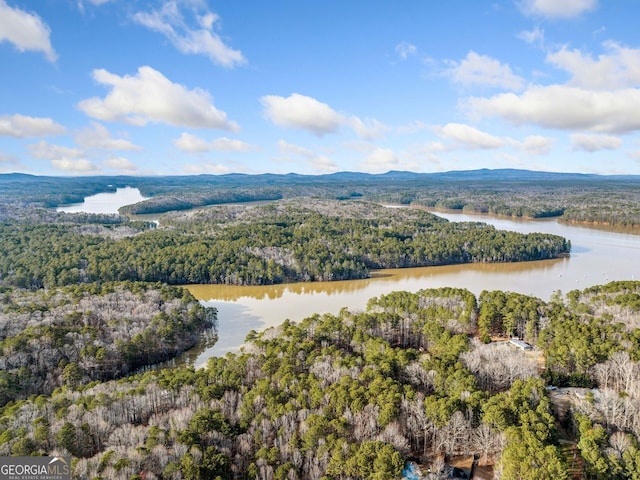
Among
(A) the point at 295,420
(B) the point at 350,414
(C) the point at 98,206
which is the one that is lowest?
(A) the point at 295,420

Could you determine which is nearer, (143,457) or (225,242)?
(143,457)

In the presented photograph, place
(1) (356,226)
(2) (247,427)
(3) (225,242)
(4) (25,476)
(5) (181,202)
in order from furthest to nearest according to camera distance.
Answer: (5) (181,202), (1) (356,226), (3) (225,242), (2) (247,427), (4) (25,476)

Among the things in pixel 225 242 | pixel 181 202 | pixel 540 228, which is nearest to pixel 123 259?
pixel 225 242

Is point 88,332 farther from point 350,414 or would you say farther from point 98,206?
point 98,206

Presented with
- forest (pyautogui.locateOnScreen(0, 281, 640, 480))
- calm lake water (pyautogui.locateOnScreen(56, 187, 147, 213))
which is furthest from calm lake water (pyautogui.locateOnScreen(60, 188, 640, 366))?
calm lake water (pyautogui.locateOnScreen(56, 187, 147, 213))

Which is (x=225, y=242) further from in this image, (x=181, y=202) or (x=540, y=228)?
(x=181, y=202)

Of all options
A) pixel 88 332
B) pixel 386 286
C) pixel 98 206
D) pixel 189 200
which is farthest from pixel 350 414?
pixel 98 206
